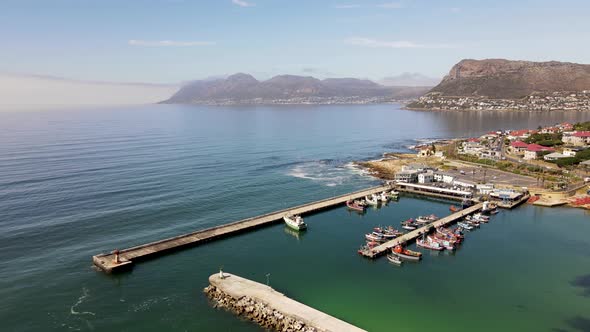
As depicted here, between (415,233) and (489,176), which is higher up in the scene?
(489,176)

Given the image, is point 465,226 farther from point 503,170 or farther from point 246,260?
point 503,170

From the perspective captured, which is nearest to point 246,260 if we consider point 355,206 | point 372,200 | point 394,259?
point 394,259

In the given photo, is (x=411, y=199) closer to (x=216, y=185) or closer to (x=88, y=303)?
(x=216, y=185)

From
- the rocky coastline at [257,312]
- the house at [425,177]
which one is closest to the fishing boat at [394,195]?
the house at [425,177]

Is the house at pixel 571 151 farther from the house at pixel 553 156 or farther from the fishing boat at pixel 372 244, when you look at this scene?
the fishing boat at pixel 372 244

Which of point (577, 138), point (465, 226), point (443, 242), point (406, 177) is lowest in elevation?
point (465, 226)

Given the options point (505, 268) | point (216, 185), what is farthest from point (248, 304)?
point (216, 185)
